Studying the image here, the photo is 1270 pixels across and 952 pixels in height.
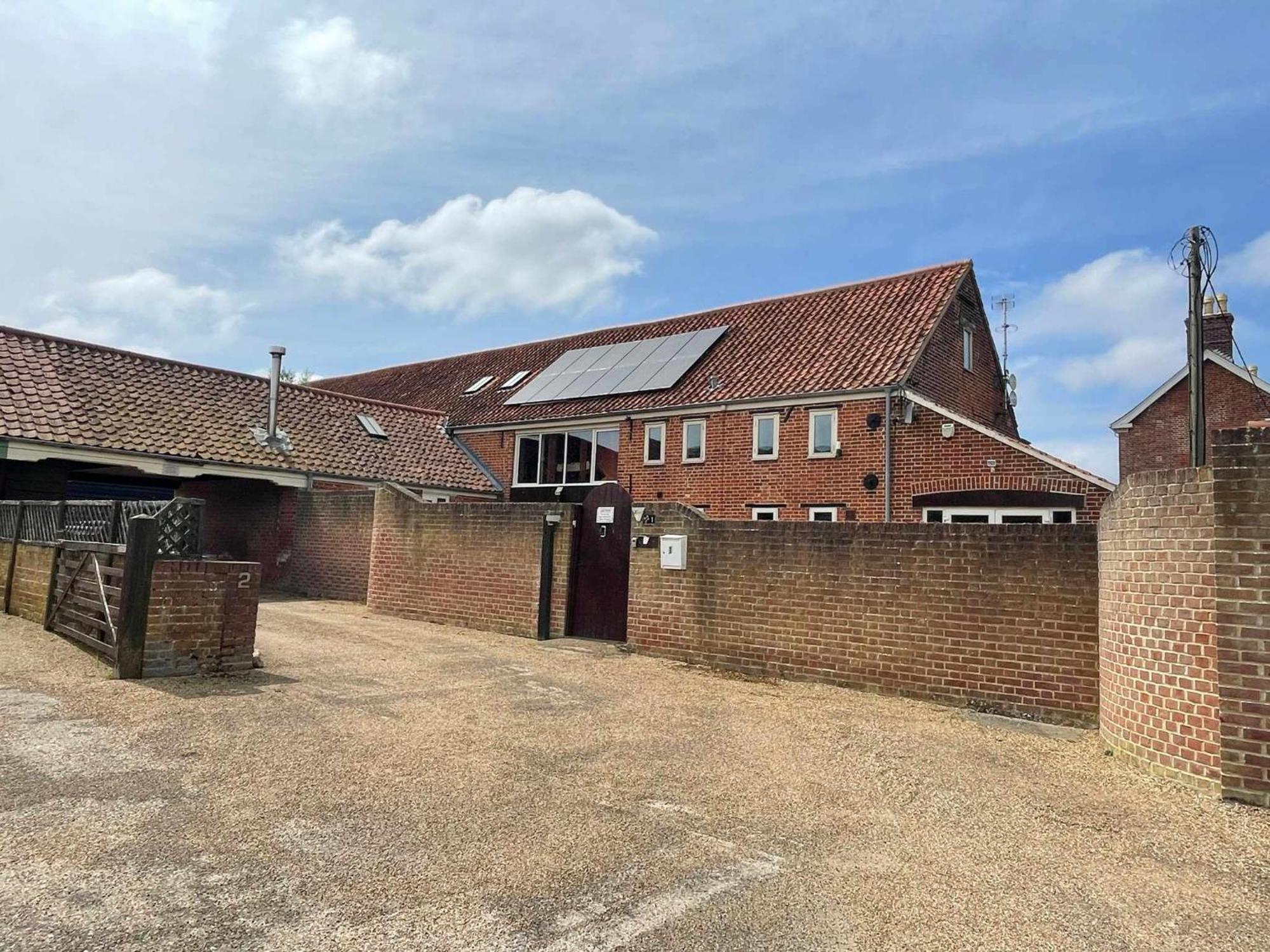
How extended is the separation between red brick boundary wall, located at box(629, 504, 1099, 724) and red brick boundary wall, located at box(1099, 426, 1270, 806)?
95 cm

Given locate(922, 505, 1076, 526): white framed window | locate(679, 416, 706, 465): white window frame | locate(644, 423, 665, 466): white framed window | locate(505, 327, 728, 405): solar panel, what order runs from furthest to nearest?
locate(505, 327, 728, 405): solar panel, locate(644, 423, 665, 466): white framed window, locate(679, 416, 706, 465): white window frame, locate(922, 505, 1076, 526): white framed window

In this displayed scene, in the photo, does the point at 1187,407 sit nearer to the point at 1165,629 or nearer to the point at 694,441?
the point at 694,441

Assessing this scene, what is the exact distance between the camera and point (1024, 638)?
712cm

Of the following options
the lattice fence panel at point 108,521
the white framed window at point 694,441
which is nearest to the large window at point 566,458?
the white framed window at point 694,441

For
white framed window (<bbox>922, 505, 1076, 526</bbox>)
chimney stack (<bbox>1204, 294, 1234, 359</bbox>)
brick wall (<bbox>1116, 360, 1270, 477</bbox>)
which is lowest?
white framed window (<bbox>922, 505, 1076, 526</bbox>)

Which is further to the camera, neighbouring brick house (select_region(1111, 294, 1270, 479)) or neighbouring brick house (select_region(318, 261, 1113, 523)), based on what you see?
neighbouring brick house (select_region(1111, 294, 1270, 479))

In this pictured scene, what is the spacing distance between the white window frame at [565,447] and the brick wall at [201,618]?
11.8 m

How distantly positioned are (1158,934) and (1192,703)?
2604 mm

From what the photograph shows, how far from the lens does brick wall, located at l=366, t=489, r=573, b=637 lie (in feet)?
37.1

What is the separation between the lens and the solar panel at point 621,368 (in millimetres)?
19844

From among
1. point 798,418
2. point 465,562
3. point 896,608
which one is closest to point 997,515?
point 798,418

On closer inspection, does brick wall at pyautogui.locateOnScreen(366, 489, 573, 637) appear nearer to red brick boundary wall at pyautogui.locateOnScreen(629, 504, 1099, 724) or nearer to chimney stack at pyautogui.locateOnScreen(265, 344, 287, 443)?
red brick boundary wall at pyautogui.locateOnScreen(629, 504, 1099, 724)

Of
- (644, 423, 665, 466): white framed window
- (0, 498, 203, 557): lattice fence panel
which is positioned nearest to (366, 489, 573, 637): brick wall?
(0, 498, 203, 557): lattice fence panel

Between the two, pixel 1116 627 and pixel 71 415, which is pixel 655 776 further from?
pixel 71 415
